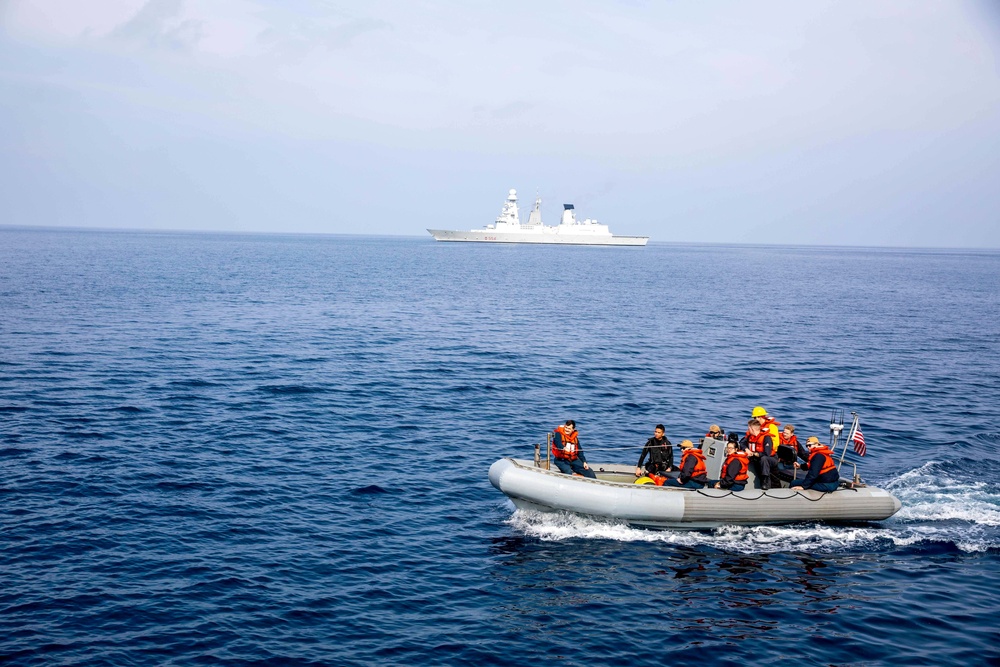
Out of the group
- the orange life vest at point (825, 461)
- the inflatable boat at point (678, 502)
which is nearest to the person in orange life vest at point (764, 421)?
the orange life vest at point (825, 461)

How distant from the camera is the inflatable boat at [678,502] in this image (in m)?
16.2

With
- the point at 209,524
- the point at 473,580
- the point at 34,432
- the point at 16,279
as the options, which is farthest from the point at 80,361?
the point at 16,279

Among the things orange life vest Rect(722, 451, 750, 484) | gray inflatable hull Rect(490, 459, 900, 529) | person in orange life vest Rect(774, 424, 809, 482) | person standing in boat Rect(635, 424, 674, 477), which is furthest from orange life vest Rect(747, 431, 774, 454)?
person standing in boat Rect(635, 424, 674, 477)

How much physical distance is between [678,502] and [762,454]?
2.46m

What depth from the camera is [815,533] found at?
1653 cm

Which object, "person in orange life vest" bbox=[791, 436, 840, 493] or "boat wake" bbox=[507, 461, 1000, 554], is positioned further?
"person in orange life vest" bbox=[791, 436, 840, 493]

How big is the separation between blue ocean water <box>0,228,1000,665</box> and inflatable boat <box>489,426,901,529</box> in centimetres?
33

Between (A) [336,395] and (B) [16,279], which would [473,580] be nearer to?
(A) [336,395]

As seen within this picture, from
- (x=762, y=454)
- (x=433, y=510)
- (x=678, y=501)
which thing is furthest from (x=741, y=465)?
(x=433, y=510)

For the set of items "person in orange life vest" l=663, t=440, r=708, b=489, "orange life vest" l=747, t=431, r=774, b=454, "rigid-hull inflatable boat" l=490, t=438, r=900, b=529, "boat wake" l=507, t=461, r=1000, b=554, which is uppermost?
"orange life vest" l=747, t=431, r=774, b=454

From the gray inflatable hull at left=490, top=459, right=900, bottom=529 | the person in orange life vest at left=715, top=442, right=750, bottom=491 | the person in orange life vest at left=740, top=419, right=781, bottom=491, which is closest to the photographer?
the gray inflatable hull at left=490, top=459, right=900, bottom=529

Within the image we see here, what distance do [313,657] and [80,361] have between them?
2455 cm

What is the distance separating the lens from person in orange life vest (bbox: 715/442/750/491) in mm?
16547

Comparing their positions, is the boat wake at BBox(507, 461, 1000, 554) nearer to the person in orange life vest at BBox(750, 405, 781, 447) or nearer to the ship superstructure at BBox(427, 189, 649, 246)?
the person in orange life vest at BBox(750, 405, 781, 447)
